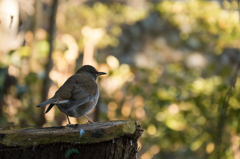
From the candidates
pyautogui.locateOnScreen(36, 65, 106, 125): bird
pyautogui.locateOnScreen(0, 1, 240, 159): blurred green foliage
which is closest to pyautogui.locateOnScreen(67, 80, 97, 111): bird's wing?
pyautogui.locateOnScreen(36, 65, 106, 125): bird

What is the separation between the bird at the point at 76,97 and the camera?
2.71m

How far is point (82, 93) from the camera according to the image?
9.61 feet

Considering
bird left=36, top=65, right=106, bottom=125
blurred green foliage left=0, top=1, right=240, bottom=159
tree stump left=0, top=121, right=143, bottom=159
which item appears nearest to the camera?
tree stump left=0, top=121, right=143, bottom=159

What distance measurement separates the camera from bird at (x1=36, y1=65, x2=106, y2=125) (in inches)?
107

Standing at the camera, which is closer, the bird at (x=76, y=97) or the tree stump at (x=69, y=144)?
the tree stump at (x=69, y=144)

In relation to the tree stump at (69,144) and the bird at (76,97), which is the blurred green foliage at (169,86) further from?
the tree stump at (69,144)

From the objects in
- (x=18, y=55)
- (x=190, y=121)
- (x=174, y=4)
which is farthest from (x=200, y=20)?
(x=18, y=55)

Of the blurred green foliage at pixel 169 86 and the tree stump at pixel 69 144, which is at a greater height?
the blurred green foliage at pixel 169 86

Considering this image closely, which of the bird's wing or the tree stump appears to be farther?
the bird's wing

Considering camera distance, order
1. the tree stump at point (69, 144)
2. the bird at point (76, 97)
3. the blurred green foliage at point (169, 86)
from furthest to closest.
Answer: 1. the blurred green foliage at point (169, 86)
2. the bird at point (76, 97)
3. the tree stump at point (69, 144)

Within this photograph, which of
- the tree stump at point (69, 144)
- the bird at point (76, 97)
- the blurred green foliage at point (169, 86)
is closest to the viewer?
the tree stump at point (69, 144)

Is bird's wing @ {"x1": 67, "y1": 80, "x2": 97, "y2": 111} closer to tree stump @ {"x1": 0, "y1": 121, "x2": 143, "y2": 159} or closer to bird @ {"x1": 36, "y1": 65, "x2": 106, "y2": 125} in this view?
bird @ {"x1": 36, "y1": 65, "x2": 106, "y2": 125}

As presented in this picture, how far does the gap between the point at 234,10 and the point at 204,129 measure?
289 cm

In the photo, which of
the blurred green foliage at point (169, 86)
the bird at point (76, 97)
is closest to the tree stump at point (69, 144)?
the bird at point (76, 97)
